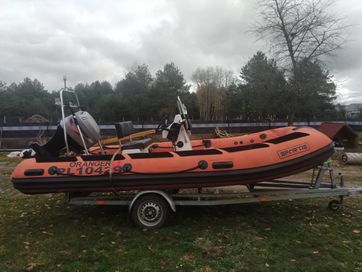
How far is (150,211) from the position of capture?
4859 mm

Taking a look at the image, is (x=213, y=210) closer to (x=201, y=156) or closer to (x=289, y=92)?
(x=201, y=156)

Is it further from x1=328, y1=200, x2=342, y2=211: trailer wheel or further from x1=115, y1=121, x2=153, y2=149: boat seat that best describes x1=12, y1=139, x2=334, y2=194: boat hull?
x1=328, y1=200, x2=342, y2=211: trailer wheel

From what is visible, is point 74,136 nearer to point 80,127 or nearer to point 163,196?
point 80,127

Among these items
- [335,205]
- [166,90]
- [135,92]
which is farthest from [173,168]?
[135,92]

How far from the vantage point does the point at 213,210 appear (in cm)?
566

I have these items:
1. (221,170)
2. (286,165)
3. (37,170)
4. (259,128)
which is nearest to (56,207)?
(37,170)

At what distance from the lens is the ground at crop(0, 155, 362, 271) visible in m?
3.74

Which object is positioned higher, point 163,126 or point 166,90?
point 166,90

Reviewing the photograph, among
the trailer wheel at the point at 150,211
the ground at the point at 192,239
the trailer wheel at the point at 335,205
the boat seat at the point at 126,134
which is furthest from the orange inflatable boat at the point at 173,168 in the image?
the trailer wheel at the point at 335,205

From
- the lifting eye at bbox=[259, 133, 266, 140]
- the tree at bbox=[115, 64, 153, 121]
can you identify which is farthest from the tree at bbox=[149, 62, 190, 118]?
the lifting eye at bbox=[259, 133, 266, 140]

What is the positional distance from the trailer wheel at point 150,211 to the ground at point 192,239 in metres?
0.15

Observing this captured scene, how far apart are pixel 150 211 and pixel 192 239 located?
77 centimetres

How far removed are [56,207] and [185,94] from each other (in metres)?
40.6

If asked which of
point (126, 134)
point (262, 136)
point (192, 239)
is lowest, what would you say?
point (192, 239)
